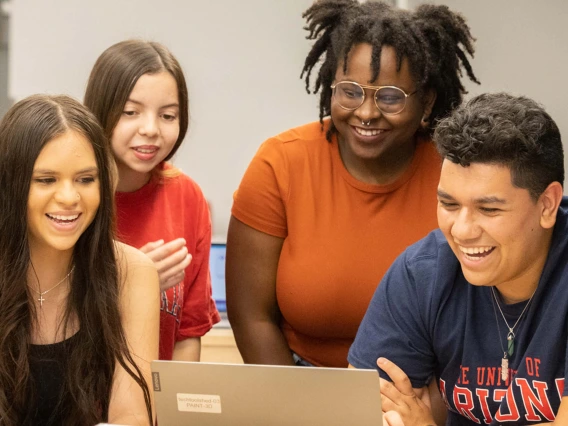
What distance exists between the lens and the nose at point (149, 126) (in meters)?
2.18

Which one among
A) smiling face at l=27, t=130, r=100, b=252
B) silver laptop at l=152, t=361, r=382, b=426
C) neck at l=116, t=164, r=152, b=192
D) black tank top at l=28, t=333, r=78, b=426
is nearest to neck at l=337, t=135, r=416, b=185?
neck at l=116, t=164, r=152, b=192

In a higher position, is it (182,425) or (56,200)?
(56,200)

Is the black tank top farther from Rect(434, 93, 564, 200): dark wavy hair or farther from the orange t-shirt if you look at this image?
Rect(434, 93, 564, 200): dark wavy hair

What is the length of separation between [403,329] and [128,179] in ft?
2.85

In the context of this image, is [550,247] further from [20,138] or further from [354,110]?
[20,138]

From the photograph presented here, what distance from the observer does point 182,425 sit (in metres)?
1.44

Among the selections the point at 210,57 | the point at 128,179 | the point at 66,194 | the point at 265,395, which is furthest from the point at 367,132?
the point at 210,57

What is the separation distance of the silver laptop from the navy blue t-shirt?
1.67 feet

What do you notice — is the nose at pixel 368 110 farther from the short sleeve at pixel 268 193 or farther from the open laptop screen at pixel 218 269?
the open laptop screen at pixel 218 269

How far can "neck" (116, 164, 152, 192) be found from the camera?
2285 millimetres

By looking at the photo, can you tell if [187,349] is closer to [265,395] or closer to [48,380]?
[48,380]

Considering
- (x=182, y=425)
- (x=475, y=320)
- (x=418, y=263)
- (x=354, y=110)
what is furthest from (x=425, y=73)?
(x=182, y=425)

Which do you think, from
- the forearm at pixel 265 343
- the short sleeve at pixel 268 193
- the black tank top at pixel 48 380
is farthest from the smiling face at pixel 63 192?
the forearm at pixel 265 343

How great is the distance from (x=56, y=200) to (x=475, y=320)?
947 mm
